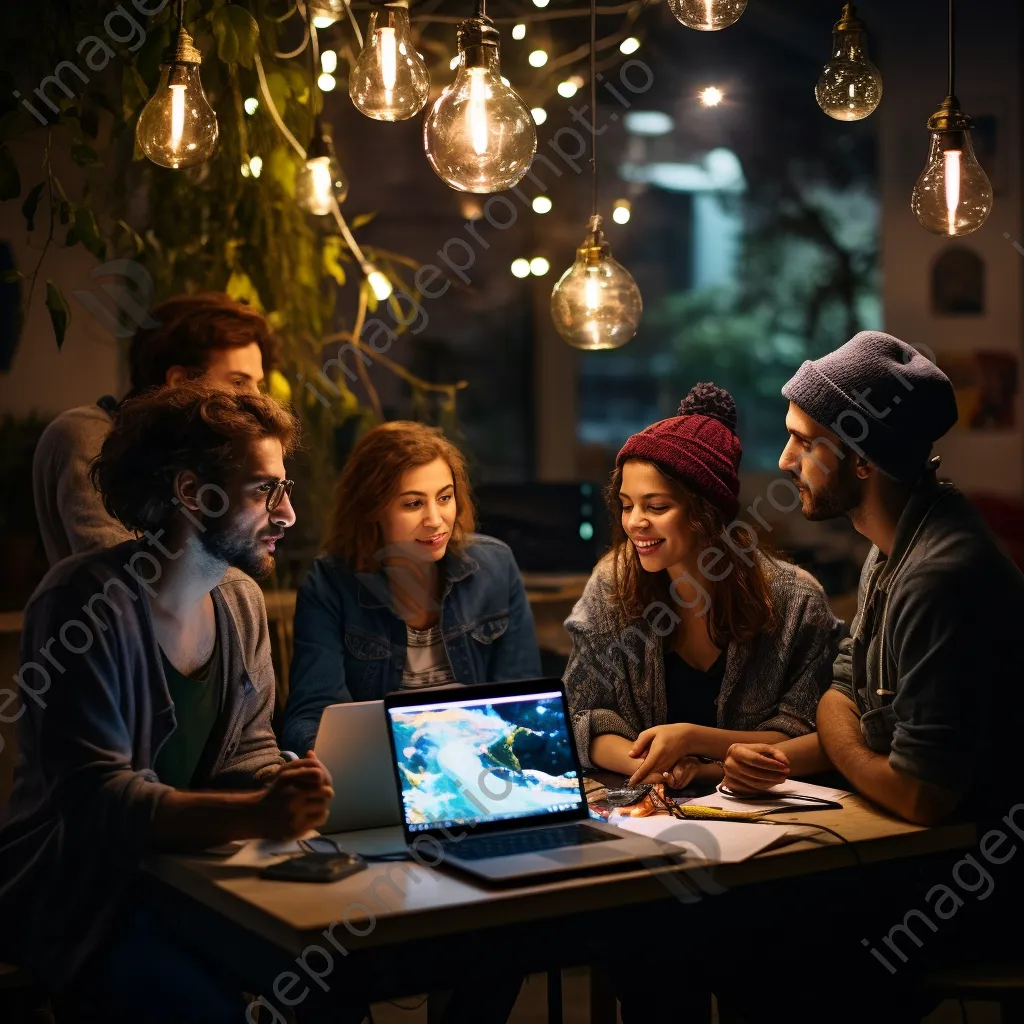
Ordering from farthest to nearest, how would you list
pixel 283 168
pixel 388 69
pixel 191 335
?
pixel 283 168 → pixel 191 335 → pixel 388 69

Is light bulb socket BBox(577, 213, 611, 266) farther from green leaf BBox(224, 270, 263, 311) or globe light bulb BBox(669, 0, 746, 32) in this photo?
green leaf BBox(224, 270, 263, 311)

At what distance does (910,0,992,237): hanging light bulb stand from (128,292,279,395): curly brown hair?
5.07ft

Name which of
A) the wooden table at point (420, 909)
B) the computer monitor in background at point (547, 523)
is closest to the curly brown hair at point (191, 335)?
the computer monitor in background at point (547, 523)

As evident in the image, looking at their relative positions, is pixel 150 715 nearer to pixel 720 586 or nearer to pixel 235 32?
pixel 720 586

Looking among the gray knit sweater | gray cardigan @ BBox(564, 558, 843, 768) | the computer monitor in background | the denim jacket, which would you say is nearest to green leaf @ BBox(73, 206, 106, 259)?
the gray knit sweater

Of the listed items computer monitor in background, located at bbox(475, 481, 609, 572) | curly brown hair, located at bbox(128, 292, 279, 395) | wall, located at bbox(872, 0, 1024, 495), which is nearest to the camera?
curly brown hair, located at bbox(128, 292, 279, 395)

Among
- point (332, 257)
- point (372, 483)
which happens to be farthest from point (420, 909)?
point (332, 257)

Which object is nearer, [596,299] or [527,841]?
[527,841]

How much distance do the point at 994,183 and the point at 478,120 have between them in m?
4.05

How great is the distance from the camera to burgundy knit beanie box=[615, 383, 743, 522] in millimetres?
2793

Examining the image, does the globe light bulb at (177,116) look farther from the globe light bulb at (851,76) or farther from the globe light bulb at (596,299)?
the globe light bulb at (851,76)

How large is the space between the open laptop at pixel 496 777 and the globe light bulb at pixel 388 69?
1024mm

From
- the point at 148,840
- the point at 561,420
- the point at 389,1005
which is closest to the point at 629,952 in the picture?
the point at 148,840

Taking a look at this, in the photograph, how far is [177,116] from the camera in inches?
97.9
